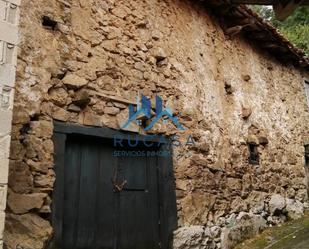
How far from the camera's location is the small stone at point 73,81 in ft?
11.8

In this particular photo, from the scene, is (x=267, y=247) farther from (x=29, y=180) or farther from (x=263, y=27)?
(x=263, y=27)

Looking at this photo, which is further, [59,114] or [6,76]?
[59,114]

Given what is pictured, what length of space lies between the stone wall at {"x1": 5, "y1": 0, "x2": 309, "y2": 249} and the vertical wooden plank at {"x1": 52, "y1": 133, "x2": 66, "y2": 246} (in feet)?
0.21

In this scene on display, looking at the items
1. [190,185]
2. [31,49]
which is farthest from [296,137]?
[31,49]

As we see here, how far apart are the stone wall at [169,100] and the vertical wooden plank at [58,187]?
0.21ft

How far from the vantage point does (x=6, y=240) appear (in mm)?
2832

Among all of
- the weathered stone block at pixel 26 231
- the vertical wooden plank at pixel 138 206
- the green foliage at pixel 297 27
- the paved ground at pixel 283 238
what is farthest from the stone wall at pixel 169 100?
the green foliage at pixel 297 27

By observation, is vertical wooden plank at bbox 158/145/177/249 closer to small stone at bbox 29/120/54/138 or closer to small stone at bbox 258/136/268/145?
small stone at bbox 29/120/54/138

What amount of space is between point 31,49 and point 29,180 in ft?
3.88

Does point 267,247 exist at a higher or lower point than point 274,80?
lower

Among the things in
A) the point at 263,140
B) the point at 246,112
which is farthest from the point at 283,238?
the point at 246,112

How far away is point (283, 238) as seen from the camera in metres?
5.10

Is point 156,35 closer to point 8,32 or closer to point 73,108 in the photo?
point 73,108

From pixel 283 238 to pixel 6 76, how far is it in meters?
4.24
